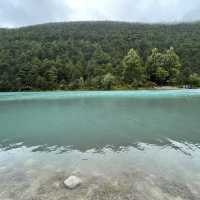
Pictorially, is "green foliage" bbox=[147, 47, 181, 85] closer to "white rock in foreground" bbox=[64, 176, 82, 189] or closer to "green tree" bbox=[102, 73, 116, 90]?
"green tree" bbox=[102, 73, 116, 90]

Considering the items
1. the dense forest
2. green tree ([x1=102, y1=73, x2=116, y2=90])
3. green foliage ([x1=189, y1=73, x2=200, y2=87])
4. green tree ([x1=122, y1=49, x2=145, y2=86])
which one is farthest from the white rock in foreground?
green foliage ([x1=189, y1=73, x2=200, y2=87])

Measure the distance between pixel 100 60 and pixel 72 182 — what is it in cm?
5571

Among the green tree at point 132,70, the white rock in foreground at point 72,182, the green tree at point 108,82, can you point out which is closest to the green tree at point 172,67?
the green tree at point 132,70

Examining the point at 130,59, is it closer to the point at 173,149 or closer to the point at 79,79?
the point at 79,79

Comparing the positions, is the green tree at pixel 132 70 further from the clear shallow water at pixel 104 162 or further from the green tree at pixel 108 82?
the clear shallow water at pixel 104 162

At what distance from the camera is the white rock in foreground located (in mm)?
4128

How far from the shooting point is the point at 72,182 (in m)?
4.21

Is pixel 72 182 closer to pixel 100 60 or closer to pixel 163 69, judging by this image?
pixel 163 69

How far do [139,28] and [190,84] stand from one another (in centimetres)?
4764

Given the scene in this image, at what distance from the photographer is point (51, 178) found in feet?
14.9

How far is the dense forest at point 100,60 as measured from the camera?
49156 mm

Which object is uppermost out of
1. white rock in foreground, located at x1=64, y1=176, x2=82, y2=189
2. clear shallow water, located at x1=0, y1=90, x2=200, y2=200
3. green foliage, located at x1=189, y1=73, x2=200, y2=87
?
white rock in foreground, located at x1=64, y1=176, x2=82, y2=189

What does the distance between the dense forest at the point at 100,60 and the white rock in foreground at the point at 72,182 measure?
4199cm

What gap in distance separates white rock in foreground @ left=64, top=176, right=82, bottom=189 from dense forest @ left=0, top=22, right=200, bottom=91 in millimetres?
41989
